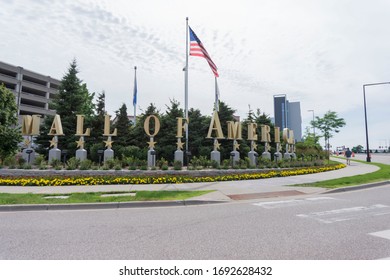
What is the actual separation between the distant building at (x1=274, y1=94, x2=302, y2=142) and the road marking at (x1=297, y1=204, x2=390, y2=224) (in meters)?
80.5

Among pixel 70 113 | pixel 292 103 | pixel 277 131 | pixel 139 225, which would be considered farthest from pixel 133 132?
pixel 292 103

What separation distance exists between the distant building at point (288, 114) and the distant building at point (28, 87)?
68776 millimetres

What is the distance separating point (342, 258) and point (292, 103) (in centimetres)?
8985

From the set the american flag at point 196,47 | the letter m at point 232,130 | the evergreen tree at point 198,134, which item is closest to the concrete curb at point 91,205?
the letter m at point 232,130

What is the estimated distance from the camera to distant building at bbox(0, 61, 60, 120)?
2385 inches

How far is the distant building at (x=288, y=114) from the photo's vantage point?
275 feet

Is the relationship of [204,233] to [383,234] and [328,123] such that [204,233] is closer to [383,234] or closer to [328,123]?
[383,234]

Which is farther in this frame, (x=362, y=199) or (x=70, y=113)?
(x=70, y=113)

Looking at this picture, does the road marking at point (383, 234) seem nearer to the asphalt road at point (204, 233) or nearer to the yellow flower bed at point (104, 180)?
the asphalt road at point (204, 233)

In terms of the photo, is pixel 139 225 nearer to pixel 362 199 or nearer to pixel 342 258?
pixel 342 258

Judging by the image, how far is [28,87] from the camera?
6475 centimetres

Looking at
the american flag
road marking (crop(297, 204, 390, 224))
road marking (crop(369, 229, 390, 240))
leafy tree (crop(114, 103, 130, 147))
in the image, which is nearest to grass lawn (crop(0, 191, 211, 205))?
road marking (crop(297, 204, 390, 224))

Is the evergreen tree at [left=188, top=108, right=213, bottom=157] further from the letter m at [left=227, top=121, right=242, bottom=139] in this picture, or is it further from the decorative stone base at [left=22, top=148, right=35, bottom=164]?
the decorative stone base at [left=22, top=148, right=35, bottom=164]
